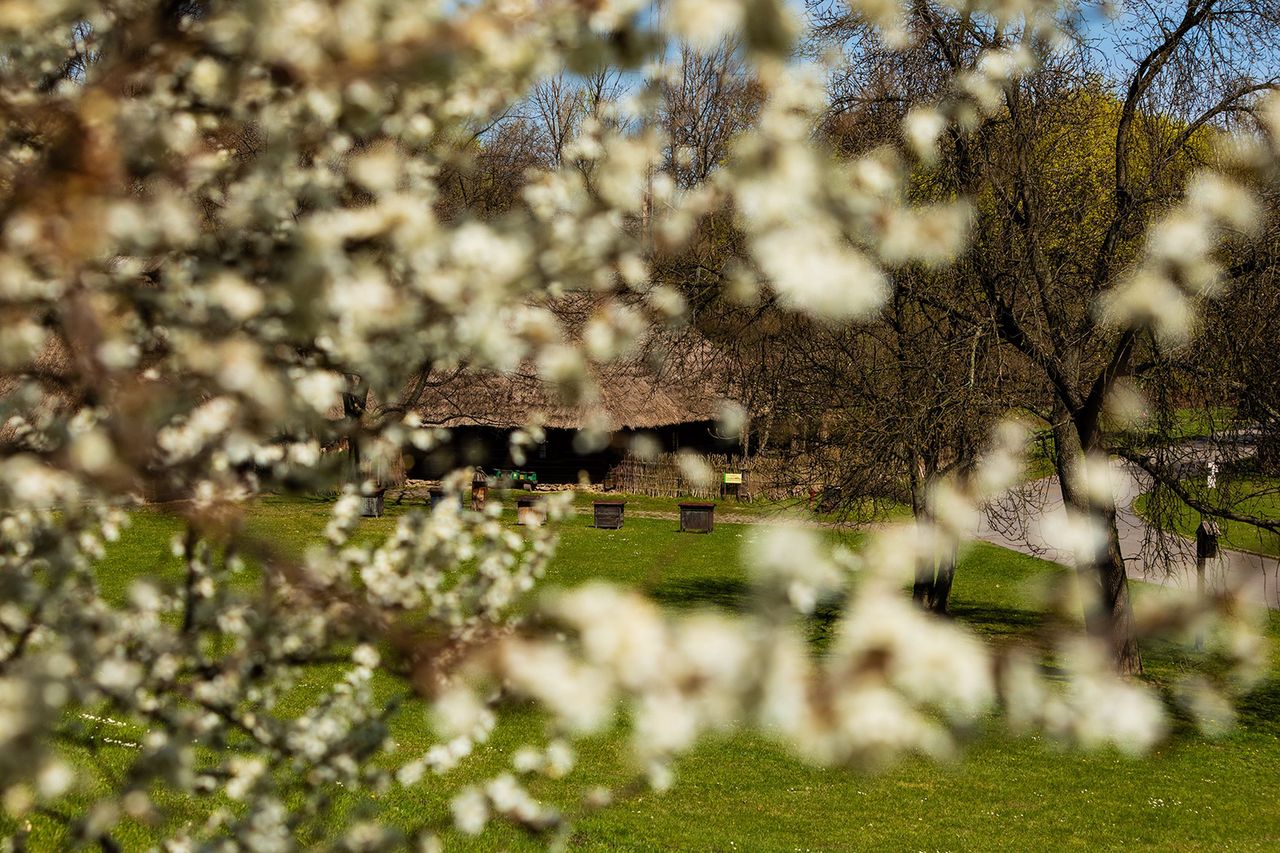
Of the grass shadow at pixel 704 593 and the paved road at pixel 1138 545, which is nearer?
the paved road at pixel 1138 545

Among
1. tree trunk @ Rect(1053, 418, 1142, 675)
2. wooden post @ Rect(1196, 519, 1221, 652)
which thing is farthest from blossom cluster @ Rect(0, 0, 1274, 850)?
wooden post @ Rect(1196, 519, 1221, 652)

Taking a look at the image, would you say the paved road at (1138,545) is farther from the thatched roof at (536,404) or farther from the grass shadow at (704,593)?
the thatched roof at (536,404)

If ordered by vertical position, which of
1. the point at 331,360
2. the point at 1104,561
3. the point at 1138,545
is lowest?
the point at 1138,545

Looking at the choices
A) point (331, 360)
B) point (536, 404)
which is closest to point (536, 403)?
point (536, 404)

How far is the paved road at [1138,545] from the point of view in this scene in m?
12.7

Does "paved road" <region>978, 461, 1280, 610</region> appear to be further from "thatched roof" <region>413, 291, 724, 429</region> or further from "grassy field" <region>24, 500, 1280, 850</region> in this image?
"thatched roof" <region>413, 291, 724, 429</region>

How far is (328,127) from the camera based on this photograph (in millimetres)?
2330

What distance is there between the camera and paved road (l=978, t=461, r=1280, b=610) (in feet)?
41.7

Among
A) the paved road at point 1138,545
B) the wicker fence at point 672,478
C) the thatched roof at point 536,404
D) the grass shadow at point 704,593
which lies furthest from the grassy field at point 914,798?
the wicker fence at point 672,478

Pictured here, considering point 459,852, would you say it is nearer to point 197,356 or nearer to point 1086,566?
point 197,356

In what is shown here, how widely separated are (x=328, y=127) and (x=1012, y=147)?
1165cm

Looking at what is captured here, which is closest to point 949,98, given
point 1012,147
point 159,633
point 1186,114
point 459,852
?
point 1012,147

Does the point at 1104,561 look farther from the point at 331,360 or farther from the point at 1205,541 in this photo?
the point at 331,360

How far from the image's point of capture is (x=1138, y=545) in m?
22.8
